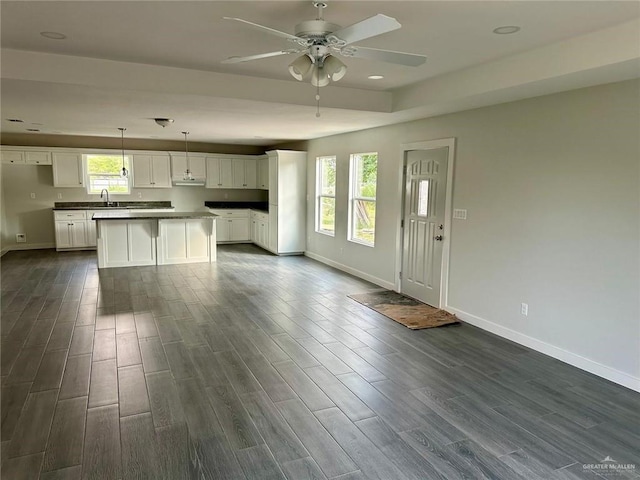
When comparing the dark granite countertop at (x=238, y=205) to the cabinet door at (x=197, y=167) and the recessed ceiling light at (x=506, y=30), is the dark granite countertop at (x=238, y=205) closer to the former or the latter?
the cabinet door at (x=197, y=167)

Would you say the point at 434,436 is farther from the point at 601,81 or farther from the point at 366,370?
the point at 601,81

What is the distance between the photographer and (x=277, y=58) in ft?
11.3

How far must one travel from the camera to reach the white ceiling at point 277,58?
8.14 ft

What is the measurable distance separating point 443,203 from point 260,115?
97.1 inches

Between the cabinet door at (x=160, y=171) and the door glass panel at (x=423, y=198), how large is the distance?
631 centimetres

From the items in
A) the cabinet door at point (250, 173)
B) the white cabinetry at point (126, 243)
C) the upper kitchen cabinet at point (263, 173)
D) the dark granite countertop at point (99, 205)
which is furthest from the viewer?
the cabinet door at point (250, 173)

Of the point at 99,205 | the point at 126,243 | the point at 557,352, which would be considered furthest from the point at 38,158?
the point at 557,352

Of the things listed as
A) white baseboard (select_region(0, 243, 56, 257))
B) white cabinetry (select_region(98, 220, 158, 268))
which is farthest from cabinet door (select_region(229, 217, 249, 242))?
white baseboard (select_region(0, 243, 56, 257))

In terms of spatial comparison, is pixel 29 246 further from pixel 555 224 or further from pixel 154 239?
pixel 555 224

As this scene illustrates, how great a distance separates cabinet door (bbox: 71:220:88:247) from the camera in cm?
860

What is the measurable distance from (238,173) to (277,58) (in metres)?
6.86

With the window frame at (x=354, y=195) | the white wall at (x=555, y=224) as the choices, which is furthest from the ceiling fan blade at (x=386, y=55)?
the window frame at (x=354, y=195)

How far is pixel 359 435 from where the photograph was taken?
8.45 feet

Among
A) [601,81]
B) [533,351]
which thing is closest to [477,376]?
[533,351]
